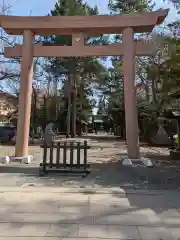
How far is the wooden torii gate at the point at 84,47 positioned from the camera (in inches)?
532

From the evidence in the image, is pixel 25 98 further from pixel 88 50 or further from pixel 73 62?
pixel 73 62

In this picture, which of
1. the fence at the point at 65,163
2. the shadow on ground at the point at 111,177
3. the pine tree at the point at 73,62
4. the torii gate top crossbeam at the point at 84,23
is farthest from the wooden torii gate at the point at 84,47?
the pine tree at the point at 73,62

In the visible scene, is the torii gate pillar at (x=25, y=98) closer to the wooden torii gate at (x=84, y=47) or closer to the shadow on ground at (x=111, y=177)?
the wooden torii gate at (x=84, y=47)

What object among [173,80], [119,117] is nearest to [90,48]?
[173,80]

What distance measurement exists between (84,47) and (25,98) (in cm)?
324

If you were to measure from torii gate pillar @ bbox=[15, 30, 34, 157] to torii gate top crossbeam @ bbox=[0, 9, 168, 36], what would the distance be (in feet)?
1.55

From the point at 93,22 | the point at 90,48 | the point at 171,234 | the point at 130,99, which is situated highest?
the point at 93,22

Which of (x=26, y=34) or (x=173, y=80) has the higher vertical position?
(x=26, y=34)

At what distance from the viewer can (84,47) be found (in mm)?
14148

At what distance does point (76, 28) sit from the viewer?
547 inches

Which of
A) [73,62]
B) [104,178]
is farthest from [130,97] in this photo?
[73,62]

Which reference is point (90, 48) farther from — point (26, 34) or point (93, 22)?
point (26, 34)

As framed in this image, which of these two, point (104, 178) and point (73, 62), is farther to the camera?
point (73, 62)

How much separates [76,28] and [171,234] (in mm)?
10416
